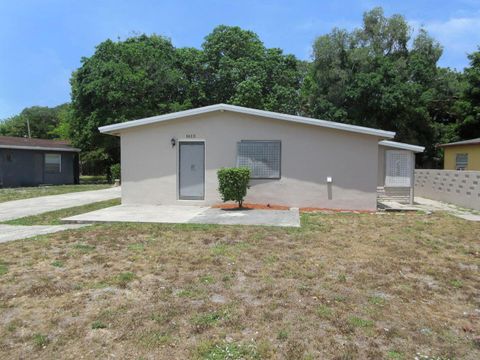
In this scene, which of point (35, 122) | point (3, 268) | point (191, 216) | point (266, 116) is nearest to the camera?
point (3, 268)

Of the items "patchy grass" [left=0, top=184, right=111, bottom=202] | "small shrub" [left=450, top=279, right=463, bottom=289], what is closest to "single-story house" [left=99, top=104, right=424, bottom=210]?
"patchy grass" [left=0, top=184, right=111, bottom=202]

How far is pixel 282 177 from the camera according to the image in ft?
39.2

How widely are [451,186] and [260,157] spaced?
743cm

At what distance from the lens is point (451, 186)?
14.4 metres

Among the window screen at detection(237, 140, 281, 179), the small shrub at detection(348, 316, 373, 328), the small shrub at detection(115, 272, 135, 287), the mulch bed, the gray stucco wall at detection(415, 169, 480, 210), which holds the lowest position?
the small shrub at detection(348, 316, 373, 328)

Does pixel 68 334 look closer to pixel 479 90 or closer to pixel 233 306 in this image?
→ pixel 233 306

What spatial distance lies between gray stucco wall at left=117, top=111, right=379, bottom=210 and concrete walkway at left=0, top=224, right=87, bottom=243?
3969 millimetres

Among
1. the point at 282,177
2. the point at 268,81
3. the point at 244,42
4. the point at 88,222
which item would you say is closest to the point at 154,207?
the point at 88,222

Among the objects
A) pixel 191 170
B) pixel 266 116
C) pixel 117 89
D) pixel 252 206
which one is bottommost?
pixel 252 206

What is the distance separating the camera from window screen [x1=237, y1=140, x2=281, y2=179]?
11938 mm

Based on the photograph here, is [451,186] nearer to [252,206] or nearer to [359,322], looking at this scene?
[252,206]

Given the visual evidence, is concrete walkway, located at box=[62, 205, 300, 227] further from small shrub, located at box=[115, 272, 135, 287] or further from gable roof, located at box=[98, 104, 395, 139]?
small shrub, located at box=[115, 272, 135, 287]

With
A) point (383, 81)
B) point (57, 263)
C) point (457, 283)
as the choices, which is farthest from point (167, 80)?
point (457, 283)

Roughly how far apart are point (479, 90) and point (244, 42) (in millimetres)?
15951
